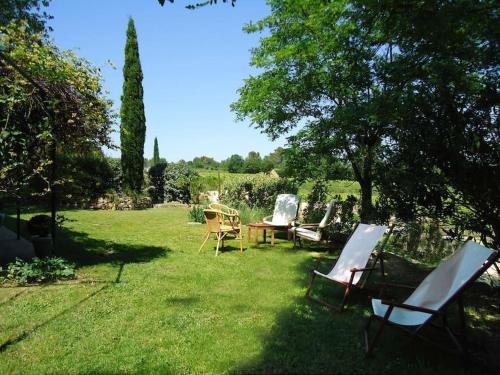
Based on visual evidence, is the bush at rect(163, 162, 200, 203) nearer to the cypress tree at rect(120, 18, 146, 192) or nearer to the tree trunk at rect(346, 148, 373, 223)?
the cypress tree at rect(120, 18, 146, 192)

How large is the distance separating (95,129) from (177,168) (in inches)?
493

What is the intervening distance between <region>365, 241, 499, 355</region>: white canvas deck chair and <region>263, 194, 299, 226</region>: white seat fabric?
5477mm

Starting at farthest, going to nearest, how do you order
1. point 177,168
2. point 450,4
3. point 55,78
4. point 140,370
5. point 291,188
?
point 177,168
point 291,188
point 55,78
point 450,4
point 140,370

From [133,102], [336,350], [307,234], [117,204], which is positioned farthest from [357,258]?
[133,102]

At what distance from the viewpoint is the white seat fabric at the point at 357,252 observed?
14.8ft

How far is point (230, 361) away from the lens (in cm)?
304

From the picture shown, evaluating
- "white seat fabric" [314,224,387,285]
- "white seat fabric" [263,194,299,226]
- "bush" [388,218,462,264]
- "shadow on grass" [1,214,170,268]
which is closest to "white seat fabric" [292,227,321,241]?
"white seat fabric" [263,194,299,226]

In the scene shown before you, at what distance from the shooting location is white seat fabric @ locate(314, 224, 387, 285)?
4512 mm

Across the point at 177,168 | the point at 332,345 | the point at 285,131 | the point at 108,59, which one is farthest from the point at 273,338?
the point at 177,168

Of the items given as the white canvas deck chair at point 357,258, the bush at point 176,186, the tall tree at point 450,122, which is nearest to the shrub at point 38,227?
the white canvas deck chair at point 357,258

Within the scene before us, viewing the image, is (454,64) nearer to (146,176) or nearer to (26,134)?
(26,134)

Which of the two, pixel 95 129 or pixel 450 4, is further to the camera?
pixel 95 129

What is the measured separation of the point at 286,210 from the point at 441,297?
20.2ft

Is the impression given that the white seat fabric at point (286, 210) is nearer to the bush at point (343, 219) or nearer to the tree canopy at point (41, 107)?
the bush at point (343, 219)
